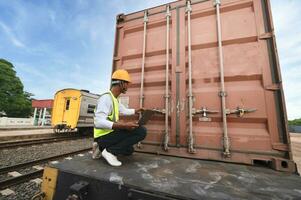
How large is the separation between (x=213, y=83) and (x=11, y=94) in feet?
103

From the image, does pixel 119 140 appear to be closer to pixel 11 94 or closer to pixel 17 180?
pixel 17 180

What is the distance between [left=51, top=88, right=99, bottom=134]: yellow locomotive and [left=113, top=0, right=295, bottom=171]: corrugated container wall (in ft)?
27.0

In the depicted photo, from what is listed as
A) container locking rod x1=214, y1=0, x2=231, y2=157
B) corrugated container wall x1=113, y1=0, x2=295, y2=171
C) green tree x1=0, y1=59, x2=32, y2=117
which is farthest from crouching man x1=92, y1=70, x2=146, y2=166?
green tree x1=0, y1=59, x2=32, y2=117

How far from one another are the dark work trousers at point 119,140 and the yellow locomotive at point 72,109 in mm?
9025

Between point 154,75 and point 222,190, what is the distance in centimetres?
224

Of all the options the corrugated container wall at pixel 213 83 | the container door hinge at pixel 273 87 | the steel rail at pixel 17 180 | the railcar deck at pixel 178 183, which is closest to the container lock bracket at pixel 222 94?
the corrugated container wall at pixel 213 83

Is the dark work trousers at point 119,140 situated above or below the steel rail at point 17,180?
above

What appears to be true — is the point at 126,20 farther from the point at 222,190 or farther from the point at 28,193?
the point at 28,193

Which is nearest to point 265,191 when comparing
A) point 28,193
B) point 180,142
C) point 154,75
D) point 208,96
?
point 180,142

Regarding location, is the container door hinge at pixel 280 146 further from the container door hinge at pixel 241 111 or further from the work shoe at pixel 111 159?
the work shoe at pixel 111 159

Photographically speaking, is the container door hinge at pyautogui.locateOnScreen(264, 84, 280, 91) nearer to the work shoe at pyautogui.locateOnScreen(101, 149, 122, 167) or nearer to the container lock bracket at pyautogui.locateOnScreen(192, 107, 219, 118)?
the container lock bracket at pyautogui.locateOnScreen(192, 107, 219, 118)

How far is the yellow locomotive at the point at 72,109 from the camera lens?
34.0 ft

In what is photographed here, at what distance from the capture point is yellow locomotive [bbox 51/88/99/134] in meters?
10.4

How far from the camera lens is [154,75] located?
3121 millimetres
